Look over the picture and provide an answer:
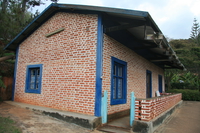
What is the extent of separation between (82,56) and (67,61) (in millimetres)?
846

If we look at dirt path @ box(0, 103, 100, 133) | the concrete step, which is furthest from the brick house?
dirt path @ box(0, 103, 100, 133)

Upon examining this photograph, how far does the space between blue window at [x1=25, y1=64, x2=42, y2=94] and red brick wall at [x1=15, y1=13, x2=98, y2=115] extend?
0.25 m

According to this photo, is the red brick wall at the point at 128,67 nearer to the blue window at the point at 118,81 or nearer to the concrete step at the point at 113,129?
the blue window at the point at 118,81

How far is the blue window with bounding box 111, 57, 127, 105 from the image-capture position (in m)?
6.93

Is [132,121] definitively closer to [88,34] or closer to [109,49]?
[109,49]

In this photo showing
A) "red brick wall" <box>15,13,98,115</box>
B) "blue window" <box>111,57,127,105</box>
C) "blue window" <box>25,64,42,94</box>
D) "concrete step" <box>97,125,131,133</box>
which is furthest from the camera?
"blue window" <box>25,64,42,94</box>

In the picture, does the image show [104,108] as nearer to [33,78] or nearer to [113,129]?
[113,129]

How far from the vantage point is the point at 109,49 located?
670 cm

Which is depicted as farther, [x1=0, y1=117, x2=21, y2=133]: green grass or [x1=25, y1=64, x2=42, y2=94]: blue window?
[x1=25, y1=64, x2=42, y2=94]: blue window

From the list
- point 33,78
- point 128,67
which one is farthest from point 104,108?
point 33,78

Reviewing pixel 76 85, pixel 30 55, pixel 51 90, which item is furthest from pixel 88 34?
pixel 30 55

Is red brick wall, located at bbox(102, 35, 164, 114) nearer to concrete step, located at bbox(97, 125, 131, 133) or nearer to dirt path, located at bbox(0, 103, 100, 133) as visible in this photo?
concrete step, located at bbox(97, 125, 131, 133)

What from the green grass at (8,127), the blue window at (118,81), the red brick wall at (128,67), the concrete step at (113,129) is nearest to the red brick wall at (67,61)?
the red brick wall at (128,67)

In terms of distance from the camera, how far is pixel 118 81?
7496 mm
